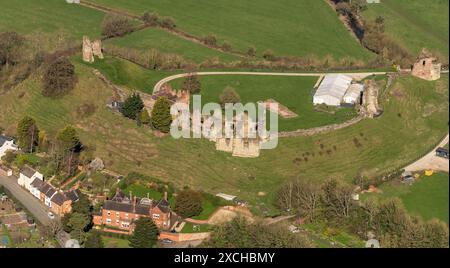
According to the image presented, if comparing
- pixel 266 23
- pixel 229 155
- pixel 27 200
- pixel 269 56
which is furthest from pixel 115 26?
pixel 27 200

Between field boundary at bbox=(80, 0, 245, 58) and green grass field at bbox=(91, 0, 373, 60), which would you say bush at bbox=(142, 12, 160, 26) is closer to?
field boundary at bbox=(80, 0, 245, 58)

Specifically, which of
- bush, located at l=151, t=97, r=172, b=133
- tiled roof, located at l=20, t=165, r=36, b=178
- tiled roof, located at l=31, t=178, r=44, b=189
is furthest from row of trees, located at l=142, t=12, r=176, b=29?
tiled roof, located at l=31, t=178, r=44, b=189

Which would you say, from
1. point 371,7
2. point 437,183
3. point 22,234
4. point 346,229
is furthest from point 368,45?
point 22,234

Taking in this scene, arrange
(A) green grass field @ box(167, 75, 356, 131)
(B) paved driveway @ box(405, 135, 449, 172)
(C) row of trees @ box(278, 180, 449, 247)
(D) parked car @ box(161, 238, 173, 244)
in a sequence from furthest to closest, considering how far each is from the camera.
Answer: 1. (A) green grass field @ box(167, 75, 356, 131)
2. (B) paved driveway @ box(405, 135, 449, 172)
3. (D) parked car @ box(161, 238, 173, 244)
4. (C) row of trees @ box(278, 180, 449, 247)

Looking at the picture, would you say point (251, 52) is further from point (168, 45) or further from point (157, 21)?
point (157, 21)

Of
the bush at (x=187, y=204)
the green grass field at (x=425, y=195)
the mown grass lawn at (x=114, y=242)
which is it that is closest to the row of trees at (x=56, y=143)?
the mown grass lawn at (x=114, y=242)

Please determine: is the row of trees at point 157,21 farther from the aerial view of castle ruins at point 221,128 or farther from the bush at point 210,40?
the bush at point 210,40

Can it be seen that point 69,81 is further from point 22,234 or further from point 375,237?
point 375,237
